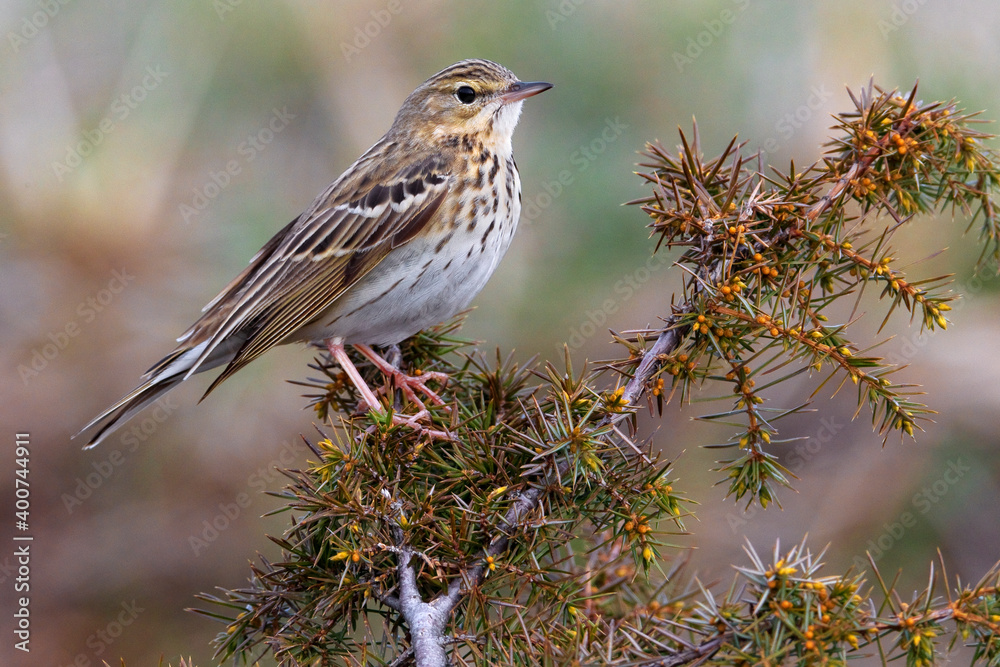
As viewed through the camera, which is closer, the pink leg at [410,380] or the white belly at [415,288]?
the pink leg at [410,380]

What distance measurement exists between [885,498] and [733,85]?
3.22 meters

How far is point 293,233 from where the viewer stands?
380cm

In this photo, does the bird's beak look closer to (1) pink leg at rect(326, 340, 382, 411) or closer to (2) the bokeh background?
(2) the bokeh background

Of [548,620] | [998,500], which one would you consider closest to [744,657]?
[548,620]

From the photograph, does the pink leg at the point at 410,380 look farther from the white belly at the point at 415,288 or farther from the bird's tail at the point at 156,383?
the bird's tail at the point at 156,383

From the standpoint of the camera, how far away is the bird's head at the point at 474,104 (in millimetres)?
3803

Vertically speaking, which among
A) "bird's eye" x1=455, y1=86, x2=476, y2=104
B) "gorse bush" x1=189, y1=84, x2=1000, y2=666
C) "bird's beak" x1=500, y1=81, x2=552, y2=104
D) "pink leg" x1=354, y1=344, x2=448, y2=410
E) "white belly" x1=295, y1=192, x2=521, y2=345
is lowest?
"gorse bush" x1=189, y1=84, x2=1000, y2=666

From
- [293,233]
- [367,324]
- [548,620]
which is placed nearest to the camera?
[548,620]

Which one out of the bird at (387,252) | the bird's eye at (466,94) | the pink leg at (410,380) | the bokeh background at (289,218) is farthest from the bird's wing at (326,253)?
the bokeh background at (289,218)

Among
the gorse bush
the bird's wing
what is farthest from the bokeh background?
the gorse bush

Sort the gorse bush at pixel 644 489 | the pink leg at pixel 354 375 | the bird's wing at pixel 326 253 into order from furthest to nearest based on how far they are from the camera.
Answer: the bird's wing at pixel 326 253 < the pink leg at pixel 354 375 < the gorse bush at pixel 644 489

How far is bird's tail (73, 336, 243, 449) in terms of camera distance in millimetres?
3189

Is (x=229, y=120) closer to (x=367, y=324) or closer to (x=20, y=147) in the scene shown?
(x=20, y=147)

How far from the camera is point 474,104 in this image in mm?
3854
